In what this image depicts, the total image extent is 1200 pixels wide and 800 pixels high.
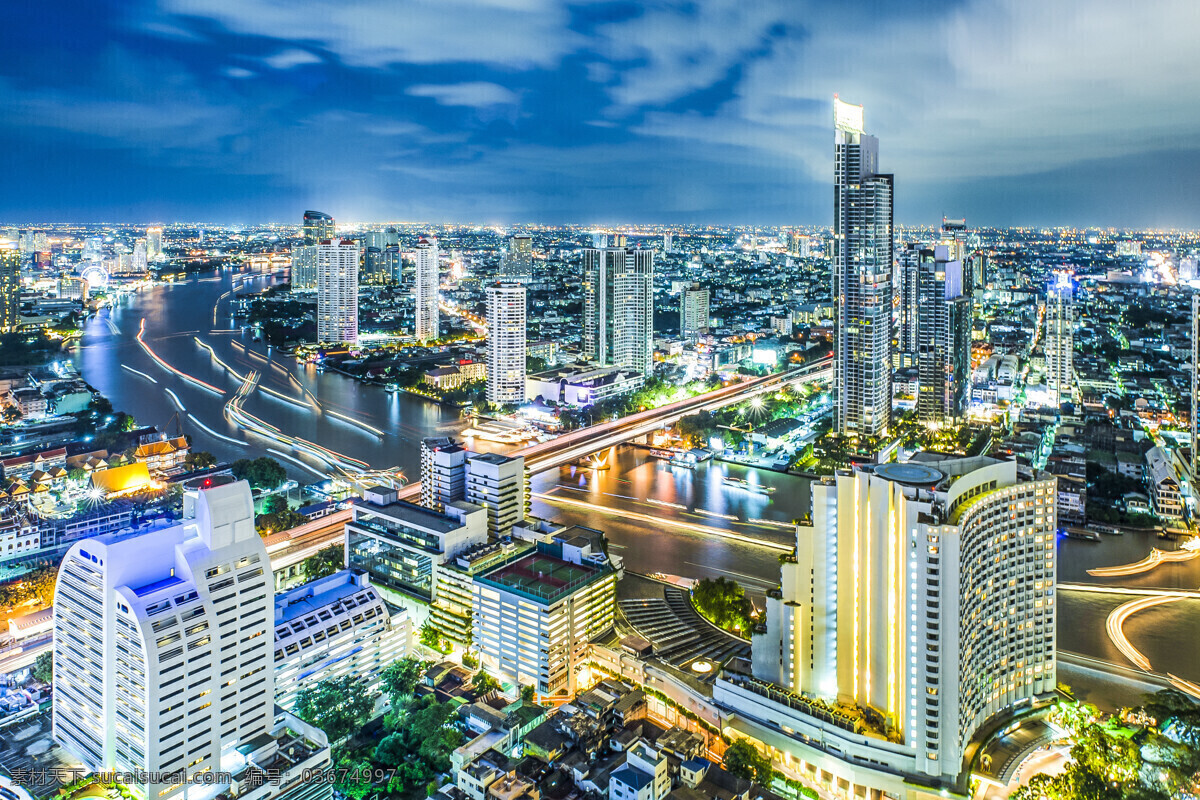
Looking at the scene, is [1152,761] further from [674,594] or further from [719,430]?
[719,430]

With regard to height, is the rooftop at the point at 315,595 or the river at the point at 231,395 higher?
the river at the point at 231,395

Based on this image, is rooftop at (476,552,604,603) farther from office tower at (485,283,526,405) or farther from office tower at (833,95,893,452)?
office tower at (485,283,526,405)

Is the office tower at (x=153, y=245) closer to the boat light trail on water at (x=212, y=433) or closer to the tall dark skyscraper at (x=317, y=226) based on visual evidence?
the tall dark skyscraper at (x=317, y=226)

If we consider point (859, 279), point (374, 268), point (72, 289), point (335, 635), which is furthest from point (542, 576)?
point (374, 268)

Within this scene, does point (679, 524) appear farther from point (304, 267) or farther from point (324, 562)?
point (304, 267)

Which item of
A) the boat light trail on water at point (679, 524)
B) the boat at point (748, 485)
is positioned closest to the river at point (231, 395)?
the boat light trail on water at point (679, 524)

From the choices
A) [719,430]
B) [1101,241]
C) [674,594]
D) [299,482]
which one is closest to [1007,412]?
[719,430]
